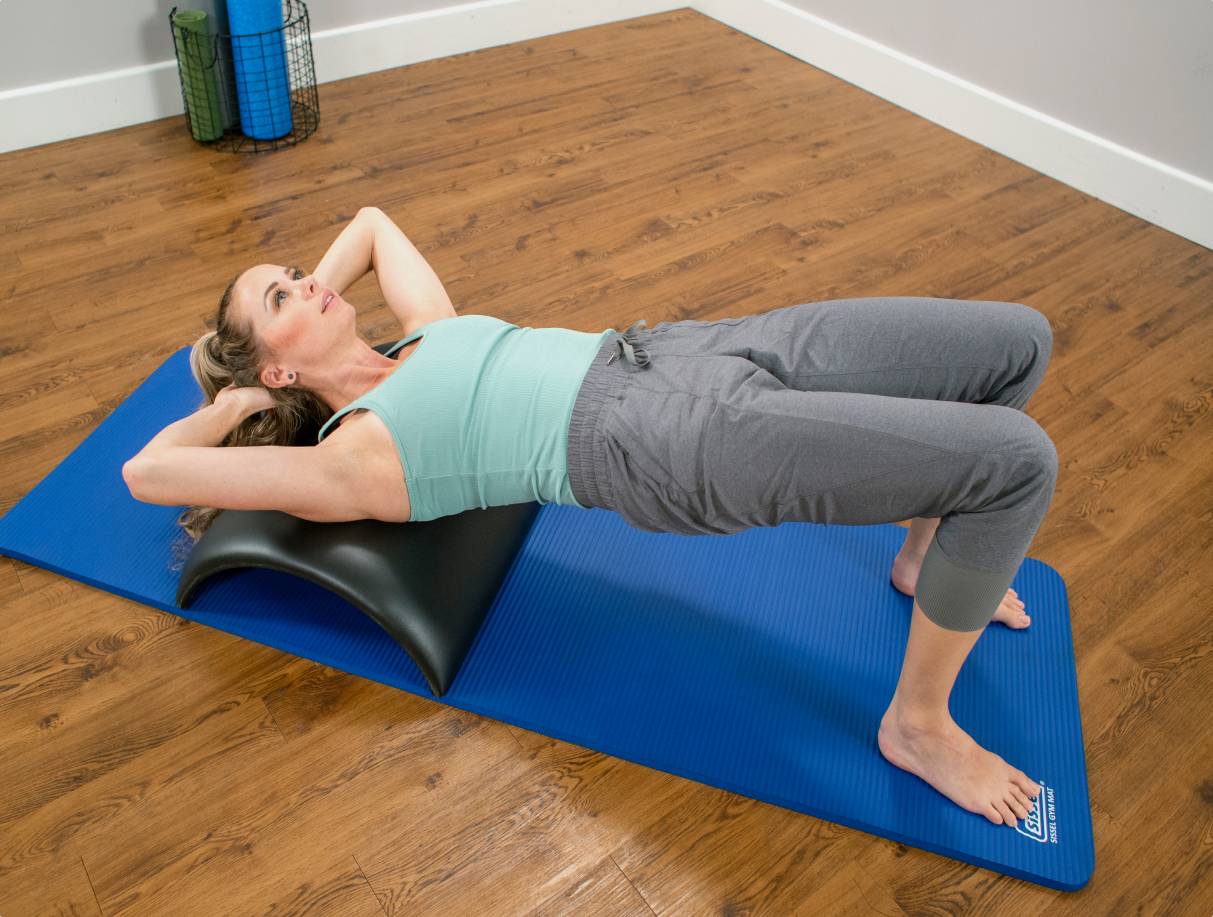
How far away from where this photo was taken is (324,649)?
68.1 inches

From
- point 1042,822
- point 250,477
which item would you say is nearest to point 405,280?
point 250,477

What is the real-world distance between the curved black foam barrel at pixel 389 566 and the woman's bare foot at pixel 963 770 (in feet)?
2.38

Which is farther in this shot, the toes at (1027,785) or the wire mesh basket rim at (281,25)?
the wire mesh basket rim at (281,25)

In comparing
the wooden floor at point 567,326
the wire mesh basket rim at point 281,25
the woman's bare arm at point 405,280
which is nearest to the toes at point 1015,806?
the wooden floor at point 567,326

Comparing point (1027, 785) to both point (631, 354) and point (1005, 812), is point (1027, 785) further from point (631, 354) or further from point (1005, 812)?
point (631, 354)

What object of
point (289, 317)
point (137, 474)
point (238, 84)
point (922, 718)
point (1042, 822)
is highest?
point (289, 317)

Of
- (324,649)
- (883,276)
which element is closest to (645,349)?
(324,649)

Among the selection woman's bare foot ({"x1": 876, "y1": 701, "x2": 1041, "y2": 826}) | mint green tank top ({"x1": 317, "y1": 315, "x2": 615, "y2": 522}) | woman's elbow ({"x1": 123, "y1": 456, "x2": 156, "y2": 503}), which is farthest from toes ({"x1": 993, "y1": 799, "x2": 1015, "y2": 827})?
woman's elbow ({"x1": 123, "y1": 456, "x2": 156, "y2": 503})

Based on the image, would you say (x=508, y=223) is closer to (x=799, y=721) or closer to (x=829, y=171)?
(x=829, y=171)

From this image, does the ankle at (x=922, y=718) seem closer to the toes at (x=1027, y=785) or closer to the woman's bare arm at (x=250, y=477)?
the toes at (x=1027, y=785)

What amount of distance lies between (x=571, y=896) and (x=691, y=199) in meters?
2.21

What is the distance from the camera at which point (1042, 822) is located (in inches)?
59.9

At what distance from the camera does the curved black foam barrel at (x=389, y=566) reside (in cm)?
160

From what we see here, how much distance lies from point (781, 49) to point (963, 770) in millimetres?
3362
